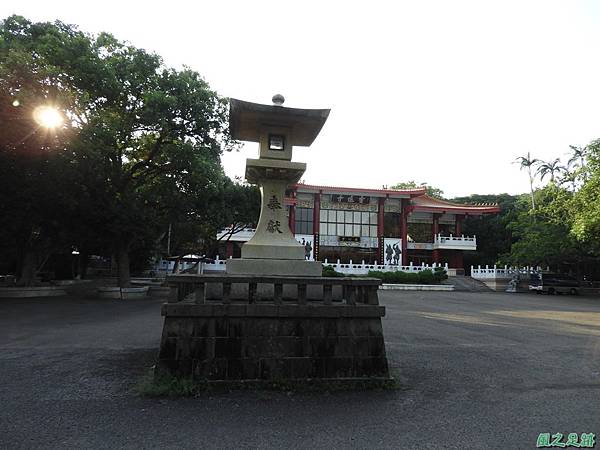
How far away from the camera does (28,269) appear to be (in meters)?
17.7

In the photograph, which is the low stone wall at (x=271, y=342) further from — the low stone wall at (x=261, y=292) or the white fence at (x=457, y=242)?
the white fence at (x=457, y=242)

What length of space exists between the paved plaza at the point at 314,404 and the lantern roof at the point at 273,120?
14.0ft

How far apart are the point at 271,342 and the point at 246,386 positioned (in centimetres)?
59

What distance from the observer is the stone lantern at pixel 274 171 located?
21.3 ft

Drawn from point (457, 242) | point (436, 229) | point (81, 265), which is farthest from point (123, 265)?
point (457, 242)

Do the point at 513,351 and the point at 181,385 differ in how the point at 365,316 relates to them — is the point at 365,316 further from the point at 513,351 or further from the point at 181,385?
the point at 513,351

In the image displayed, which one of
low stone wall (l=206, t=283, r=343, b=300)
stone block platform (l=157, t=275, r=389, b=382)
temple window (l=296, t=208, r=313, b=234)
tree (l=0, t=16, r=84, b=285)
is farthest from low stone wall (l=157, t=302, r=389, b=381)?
temple window (l=296, t=208, r=313, b=234)

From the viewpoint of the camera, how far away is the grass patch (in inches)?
179

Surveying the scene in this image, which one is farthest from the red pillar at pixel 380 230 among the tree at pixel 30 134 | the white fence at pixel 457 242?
the tree at pixel 30 134

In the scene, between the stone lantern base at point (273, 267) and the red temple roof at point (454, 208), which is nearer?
the stone lantern base at point (273, 267)

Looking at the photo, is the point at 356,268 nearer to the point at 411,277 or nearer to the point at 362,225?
the point at 411,277

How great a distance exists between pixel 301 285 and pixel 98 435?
106 inches

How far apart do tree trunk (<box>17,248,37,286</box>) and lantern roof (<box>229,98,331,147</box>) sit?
15.2 meters

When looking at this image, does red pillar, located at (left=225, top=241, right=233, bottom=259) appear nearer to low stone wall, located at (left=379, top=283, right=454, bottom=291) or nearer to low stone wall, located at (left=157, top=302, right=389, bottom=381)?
low stone wall, located at (left=379, top=283, right=454, bottom=291)
